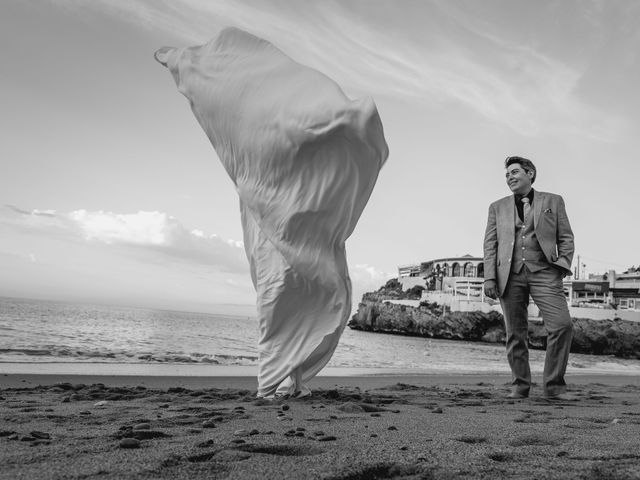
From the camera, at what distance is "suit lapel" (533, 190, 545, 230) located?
4.95m

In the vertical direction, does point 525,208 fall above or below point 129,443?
above

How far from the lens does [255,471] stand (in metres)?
1.78

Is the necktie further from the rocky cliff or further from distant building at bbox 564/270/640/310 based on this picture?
distant building at bbox 564/270/640/310

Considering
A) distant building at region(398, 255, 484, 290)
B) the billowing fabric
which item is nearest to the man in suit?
the billowing fabric

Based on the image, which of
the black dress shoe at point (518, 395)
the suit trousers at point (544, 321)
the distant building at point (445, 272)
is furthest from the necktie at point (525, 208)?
the distant building at point (445, 272)

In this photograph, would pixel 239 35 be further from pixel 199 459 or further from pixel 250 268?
pixel 199 459

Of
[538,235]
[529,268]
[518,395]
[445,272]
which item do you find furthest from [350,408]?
[445,272]

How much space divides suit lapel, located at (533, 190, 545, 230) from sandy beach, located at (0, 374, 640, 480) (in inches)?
63.4

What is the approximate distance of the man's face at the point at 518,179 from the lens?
16.8ft

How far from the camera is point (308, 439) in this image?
7.74 feet

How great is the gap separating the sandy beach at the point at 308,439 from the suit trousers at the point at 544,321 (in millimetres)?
544

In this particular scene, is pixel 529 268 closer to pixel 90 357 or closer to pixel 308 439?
pixel 308 439

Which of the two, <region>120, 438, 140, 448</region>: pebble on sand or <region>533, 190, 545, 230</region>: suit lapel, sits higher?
<region>533, 190, 545, 230</region>: suit lapel

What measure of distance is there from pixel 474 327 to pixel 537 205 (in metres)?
48.2
